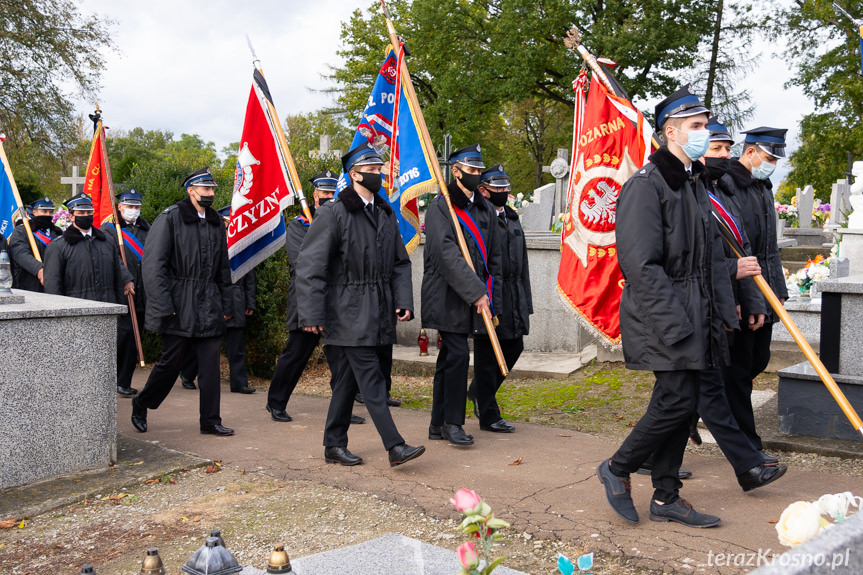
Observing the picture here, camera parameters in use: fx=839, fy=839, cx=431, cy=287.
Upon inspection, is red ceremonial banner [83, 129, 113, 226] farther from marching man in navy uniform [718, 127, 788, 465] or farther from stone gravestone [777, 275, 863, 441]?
stone gravestone [777, 275, 863, 441]

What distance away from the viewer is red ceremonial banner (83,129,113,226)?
32.0 ft

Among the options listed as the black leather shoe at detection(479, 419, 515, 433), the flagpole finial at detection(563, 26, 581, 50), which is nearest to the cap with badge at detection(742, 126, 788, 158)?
the flagpole finial at detection(563, 26, 581, 50)

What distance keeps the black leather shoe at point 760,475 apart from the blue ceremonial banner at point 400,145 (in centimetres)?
325

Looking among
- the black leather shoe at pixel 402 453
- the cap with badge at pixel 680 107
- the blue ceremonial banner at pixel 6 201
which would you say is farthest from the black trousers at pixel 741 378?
the blue ceremonial banner at pixel 6 201

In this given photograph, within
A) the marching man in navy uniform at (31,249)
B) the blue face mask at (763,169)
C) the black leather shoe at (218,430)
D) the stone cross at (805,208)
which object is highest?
the stone cross at (805,208)

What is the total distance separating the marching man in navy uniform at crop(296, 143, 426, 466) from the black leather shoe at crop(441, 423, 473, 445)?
2.40ft

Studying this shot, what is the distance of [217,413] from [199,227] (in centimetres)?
151

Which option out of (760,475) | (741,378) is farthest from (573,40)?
(760,475)

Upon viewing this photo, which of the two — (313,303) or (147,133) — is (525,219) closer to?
(313,303)

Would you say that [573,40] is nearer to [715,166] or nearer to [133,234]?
[715,166]

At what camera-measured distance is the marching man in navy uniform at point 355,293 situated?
18.0 ft

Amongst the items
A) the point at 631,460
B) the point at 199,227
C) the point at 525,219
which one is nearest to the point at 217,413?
the point at 199,227

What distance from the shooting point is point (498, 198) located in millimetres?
6629

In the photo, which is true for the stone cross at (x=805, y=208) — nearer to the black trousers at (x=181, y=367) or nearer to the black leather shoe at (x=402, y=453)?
the black trousers at (x=181, y=367)
